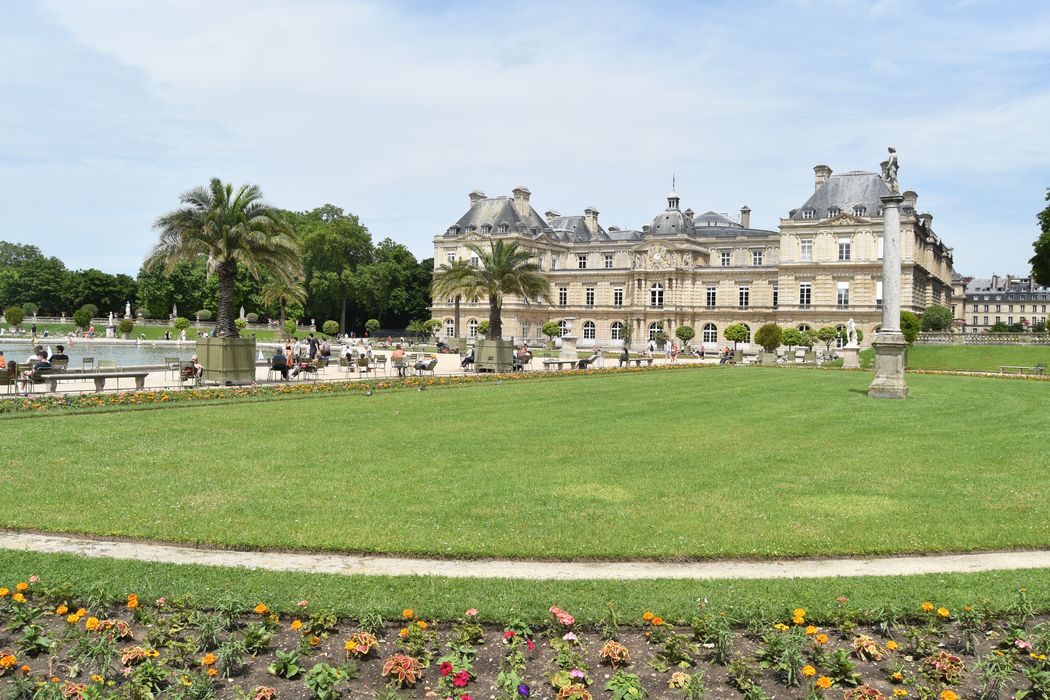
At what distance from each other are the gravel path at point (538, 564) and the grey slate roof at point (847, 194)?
65.3 m

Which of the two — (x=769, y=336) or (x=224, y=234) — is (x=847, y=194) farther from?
(x=224, y=234)

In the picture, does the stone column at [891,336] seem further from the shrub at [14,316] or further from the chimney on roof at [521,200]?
the shrub at [14,316]

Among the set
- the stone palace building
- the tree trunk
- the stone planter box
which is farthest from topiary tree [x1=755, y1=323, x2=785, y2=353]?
the stone planter box

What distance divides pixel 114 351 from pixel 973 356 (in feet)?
160

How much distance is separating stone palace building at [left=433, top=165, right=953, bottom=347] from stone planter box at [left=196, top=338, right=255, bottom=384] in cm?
4207

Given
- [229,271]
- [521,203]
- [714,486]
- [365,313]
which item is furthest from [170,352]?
[714,486]

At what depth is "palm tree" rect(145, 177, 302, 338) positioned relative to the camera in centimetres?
2544

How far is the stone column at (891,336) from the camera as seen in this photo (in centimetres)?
2038

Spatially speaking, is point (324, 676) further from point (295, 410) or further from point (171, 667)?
point (295, 410)

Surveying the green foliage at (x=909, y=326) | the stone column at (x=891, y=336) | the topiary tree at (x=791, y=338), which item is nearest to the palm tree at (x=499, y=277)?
the green foliage at (x=909, y=326)

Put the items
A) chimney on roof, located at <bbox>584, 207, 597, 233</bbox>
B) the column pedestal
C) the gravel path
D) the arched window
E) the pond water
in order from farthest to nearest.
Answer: chimney on roof, located at <bbox>584, 207, 597, 233</bbox> → the arched window → the pond water → the column pedestal → the gravel path

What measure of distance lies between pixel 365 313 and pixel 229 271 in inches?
2418

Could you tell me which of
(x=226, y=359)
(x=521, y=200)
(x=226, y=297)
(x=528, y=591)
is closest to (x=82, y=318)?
(x=521, y=200)

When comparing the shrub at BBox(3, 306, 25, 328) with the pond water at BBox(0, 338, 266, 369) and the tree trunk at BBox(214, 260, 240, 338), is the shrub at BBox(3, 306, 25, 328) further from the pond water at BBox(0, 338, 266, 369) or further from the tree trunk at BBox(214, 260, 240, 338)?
the tree trunk at BBox(214, 260, 240, 338)
